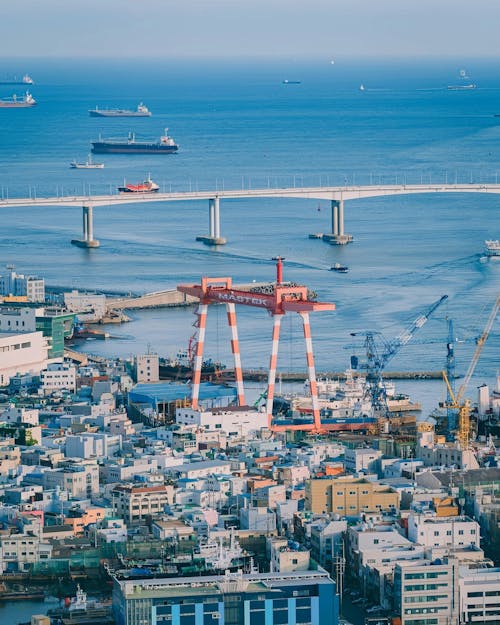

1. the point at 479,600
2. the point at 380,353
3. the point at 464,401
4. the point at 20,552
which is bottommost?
the point at 479,600

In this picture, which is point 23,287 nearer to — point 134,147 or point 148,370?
point 148,370

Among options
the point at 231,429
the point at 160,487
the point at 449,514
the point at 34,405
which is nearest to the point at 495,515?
the point at 449,514

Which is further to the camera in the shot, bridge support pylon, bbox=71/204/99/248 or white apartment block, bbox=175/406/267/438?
bridge support pylon, bbox=71/204/99/248

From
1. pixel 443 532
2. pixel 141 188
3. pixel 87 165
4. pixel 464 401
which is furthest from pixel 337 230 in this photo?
A: pixel 443 532

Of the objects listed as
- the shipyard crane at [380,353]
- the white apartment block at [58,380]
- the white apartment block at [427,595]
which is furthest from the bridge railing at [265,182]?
the white apartment block at [427,595]

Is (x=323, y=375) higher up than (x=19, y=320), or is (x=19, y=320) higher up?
(x=19, y=320)

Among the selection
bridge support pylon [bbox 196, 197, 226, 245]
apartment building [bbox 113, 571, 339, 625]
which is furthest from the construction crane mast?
bridge support pylon [bbox 196, 197, 226, 245]

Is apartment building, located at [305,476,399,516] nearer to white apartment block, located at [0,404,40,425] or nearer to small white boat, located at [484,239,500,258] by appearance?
white apartment block, located at [0,404,40,425]
